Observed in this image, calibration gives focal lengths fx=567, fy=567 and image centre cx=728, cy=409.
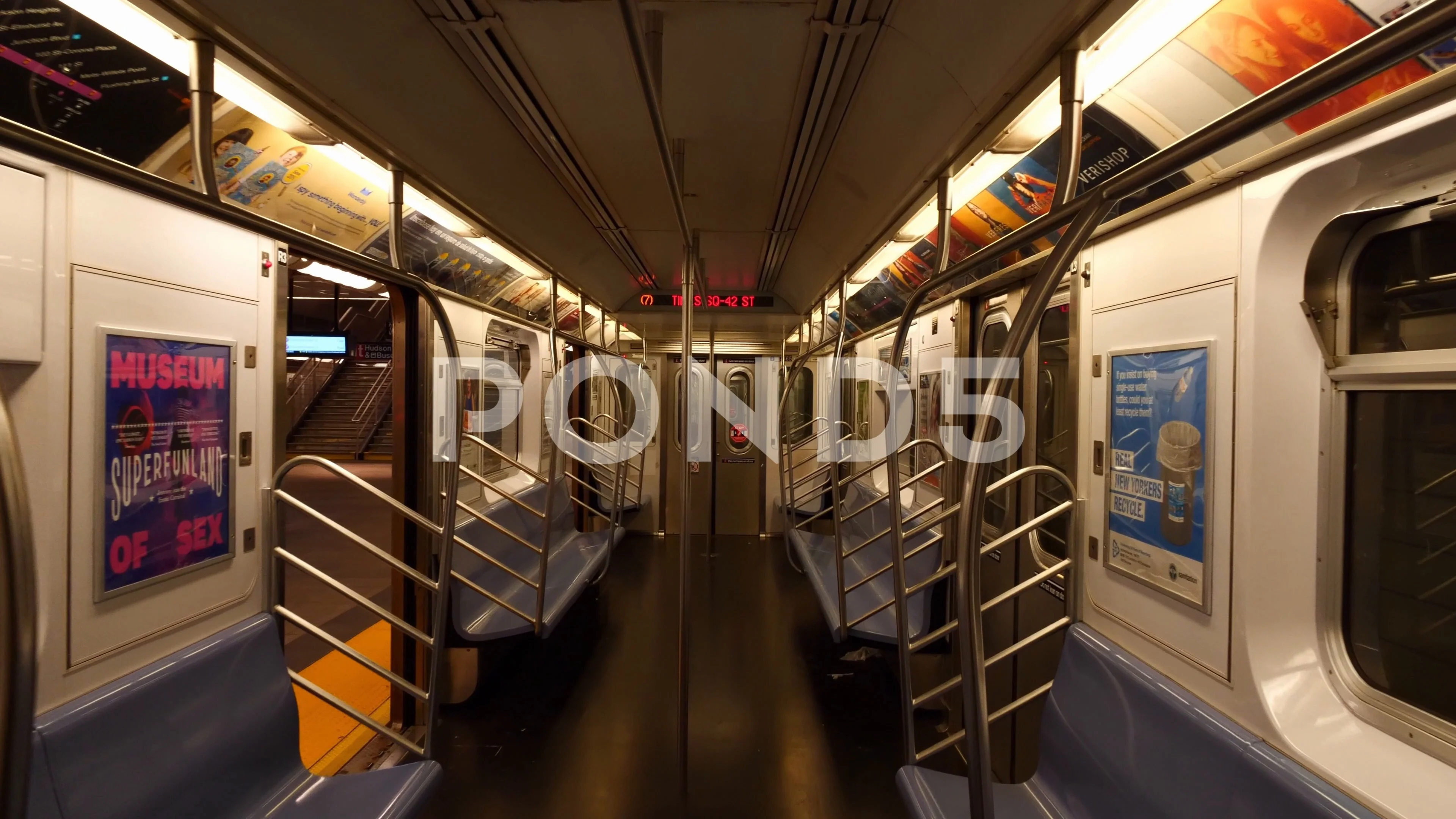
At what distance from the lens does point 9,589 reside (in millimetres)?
723

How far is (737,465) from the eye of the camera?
7.00 meters

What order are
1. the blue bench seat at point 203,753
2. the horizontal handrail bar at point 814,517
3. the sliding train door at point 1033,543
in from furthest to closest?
the horizontal handrail bar at point 814,517, the sliding train door at point 1033,543, the blue bench seat at point 203,753

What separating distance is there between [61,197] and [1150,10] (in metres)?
2.72

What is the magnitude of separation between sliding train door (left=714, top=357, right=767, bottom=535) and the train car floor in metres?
2.27

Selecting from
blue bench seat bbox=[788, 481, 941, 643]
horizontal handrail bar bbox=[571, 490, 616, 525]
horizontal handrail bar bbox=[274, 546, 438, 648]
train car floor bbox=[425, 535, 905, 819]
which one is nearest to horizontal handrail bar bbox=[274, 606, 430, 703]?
horizontal handrail bar bbox=[274, 546, 438, 648]

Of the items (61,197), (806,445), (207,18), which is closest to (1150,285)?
(207,18)

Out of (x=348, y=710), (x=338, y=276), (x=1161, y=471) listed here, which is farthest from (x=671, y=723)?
(x=338, y=276)

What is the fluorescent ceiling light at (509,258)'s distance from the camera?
3.45 meters

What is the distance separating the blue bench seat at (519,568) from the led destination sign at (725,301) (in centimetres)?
198

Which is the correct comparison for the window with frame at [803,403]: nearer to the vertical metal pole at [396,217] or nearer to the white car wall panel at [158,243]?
the vertical metal pole at [396,217]

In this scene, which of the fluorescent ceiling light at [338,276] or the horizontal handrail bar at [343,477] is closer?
the horizontal handrail bar at [343,477]

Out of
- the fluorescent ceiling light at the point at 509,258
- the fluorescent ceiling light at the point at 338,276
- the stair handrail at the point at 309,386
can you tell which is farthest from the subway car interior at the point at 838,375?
the stair handrail at the point at 309,386

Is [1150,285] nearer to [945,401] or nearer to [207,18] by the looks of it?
[945,401]

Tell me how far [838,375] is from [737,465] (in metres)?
3.69
